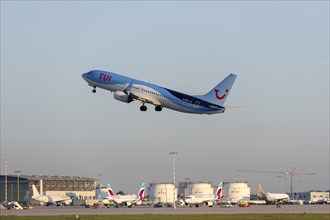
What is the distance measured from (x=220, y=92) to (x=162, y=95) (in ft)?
39.9

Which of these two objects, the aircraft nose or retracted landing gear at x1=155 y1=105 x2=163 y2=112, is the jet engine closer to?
retracted landing gear at x1=155 y1=105 x2=163 y2=112

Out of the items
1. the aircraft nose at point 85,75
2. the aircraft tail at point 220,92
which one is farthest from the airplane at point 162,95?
the aircraft nose at point 85,75

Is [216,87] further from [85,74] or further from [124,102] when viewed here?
[85,74]

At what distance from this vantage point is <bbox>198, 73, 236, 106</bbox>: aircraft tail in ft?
463

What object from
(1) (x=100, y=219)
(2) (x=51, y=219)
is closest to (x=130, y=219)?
(1) (x=100, y=219)

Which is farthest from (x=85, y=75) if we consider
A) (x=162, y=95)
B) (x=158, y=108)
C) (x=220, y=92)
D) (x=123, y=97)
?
(x=220, y=92)

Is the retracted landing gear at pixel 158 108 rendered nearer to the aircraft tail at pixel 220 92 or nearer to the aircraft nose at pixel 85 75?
the aircraft tail at pixel 220 92

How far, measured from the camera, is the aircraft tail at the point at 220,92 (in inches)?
5551

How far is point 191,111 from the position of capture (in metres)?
138

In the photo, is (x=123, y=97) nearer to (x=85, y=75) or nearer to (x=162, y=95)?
(x=162, y=95)

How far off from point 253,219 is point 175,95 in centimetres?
3105

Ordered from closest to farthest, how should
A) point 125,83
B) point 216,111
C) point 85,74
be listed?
point 216,111 < point 125,83 < point 85,74

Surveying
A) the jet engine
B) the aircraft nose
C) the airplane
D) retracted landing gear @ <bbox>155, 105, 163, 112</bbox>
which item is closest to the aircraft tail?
the airplane

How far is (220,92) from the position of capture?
143 metres
